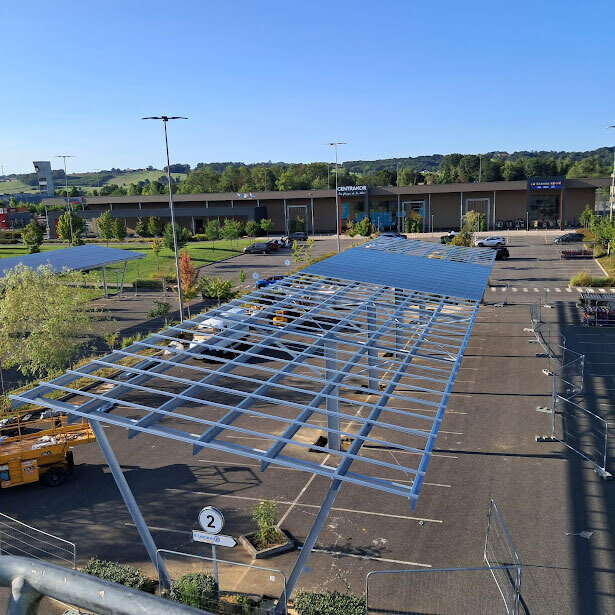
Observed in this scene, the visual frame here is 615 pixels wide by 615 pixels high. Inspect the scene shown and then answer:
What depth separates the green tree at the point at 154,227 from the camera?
76469 millimetres

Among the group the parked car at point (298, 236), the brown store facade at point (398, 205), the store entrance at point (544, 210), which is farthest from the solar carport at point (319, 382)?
the store entrance at point (544, 210)

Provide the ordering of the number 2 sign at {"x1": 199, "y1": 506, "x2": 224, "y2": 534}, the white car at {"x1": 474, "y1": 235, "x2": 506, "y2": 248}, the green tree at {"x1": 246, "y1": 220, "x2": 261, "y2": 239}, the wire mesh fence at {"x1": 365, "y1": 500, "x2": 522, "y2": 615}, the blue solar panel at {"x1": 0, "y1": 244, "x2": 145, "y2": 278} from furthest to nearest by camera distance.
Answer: the green tree at {"x1": 246, "y1": 220, "x2": 261, "y2": 239}, the white car at {"x1": 474, "y1": 235, "x2": 506, "y2": 248}, the blue solar panel at {"x1": 0, "y1": 244, "x2": 145, "y2": 278}, the wire mesh fence at {"x1": 365, "y1": 500, "x2": 522, "y2": 615}, the number 2 sign at {"x1": 199, "y1": 506, "x2": 224, "y2": 534}

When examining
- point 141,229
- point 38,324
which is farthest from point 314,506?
point 141,229

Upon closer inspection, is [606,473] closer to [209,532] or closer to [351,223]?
[209,532]

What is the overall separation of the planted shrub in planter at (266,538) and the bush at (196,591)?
205cm

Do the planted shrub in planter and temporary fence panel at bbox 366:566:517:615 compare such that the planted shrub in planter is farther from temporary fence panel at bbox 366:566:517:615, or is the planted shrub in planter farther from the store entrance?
the store entrance

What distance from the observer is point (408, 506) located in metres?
14.4

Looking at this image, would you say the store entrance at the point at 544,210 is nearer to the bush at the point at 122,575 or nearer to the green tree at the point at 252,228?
the green tree at the point at 252,228

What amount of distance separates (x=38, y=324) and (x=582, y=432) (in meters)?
19.4

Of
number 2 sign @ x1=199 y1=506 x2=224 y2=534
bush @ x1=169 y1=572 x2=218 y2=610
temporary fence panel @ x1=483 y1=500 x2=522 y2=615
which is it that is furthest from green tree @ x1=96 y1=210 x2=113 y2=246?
number 2 sign @ x1=199 y1=506 x2=224 y2=534

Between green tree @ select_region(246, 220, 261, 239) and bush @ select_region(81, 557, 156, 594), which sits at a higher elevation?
green tree @ select_region(246, 220, 261, 239)

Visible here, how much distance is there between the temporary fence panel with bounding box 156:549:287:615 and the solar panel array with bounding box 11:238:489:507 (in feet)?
7.53

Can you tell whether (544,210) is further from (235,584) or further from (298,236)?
(235,584)

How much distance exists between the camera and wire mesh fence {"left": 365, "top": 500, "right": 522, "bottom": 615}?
414 inches
